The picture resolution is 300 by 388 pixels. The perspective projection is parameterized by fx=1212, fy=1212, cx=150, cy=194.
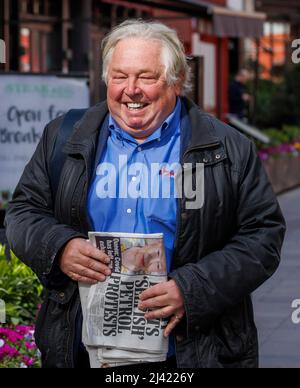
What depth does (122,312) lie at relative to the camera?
3553 millimetres

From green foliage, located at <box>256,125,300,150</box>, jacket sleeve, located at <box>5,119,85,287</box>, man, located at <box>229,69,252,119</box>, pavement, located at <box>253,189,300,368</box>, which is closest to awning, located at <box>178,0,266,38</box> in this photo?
green foliage, located at <box>256,125,300,150</box>

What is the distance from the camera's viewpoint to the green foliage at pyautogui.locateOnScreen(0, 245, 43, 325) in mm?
6480

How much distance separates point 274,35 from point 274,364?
38.3 meters

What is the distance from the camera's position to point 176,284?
11.4ft

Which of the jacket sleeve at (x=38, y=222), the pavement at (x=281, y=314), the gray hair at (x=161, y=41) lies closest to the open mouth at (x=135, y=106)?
the gray hair at (x=161, y=41)

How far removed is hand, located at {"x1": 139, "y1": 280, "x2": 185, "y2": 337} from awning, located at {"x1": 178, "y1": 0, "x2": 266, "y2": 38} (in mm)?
14006

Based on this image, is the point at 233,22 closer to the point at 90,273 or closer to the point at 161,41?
the point at 161,41

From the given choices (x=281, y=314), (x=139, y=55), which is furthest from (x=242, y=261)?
(x=281, y=314)

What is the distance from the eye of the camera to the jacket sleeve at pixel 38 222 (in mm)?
3561

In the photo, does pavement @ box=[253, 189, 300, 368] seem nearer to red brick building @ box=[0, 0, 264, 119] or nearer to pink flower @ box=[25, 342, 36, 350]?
pink flower @ box=[25, 342, 36, 350]

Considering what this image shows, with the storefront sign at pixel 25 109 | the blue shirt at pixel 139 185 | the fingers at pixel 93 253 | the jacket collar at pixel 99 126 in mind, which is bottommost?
the storefront sign at pixel 25 109

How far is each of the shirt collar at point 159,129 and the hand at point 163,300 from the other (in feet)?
1.50

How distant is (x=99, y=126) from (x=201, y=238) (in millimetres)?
487

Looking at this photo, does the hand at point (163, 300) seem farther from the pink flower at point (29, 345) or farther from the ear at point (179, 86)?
the pink flower at point (29, 345)
